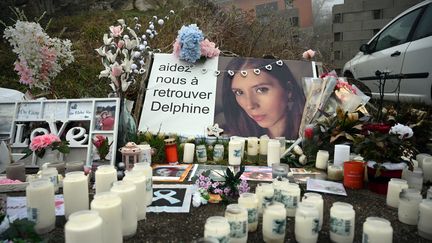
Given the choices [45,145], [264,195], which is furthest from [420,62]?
[45,145]

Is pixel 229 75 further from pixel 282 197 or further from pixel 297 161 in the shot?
pixel 282 197

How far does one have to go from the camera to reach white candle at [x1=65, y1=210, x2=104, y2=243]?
128 centimetres

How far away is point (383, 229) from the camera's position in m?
1.51

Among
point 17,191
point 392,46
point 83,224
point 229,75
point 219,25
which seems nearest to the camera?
point 83,224

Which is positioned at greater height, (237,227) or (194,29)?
(194,29)

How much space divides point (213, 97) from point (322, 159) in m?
1.40

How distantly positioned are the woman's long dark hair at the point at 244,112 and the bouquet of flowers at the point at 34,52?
5.70 feet

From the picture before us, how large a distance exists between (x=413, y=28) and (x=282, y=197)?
155 inches

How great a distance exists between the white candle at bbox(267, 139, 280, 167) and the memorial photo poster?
568 mm

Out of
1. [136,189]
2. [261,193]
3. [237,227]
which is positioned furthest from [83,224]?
[261,193]

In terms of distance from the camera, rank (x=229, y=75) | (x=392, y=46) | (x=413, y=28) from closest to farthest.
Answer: (x=229, y=75)
(x=413, y=28)
(x=392, y=46)

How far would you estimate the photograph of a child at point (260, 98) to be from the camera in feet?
11.6

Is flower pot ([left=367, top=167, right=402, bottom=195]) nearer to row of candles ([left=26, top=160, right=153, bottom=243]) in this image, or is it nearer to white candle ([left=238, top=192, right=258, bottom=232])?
white candle ([left=238, top=192, right=258, bottom=232])

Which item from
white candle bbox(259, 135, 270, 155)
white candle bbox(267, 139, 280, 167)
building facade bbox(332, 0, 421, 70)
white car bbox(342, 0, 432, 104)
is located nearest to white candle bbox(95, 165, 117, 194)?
white candle bbox(267, 139, 280, 167)
